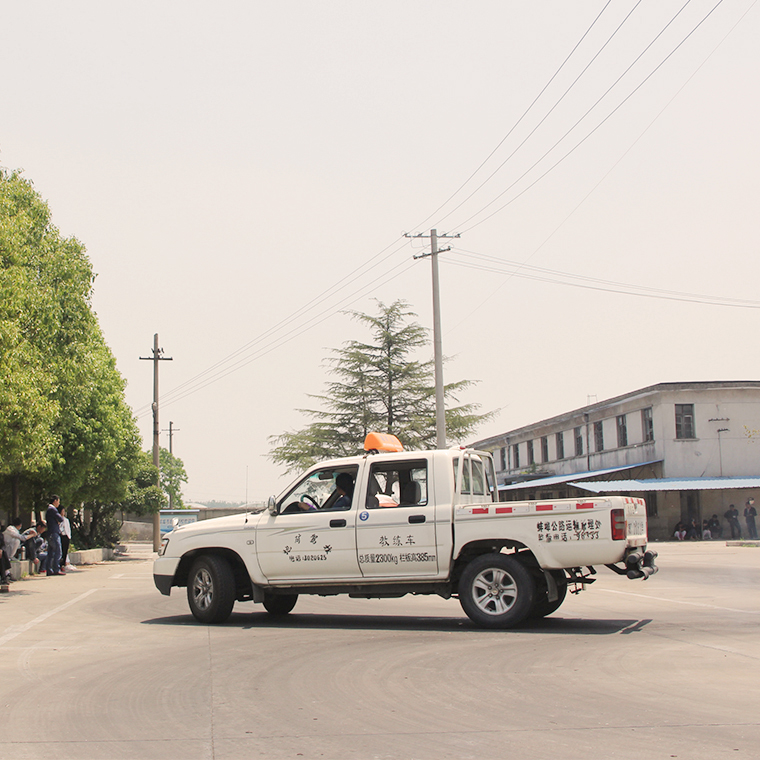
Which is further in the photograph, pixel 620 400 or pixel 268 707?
pixel 620 400

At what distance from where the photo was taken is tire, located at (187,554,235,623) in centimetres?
1211

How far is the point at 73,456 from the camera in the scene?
28.2 metres

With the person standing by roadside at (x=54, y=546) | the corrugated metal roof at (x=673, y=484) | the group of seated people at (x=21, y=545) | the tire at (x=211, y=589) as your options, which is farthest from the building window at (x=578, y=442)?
the tire at (x=211, y=589)

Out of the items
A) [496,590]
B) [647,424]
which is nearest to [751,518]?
[647,424]

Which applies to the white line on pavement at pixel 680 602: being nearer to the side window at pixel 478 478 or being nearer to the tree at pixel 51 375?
the side window at pixel 478 478

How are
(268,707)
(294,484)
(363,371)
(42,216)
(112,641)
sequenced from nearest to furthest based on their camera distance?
(268,707) < (112,641) < (294,484) < (42,216) < (363,371)

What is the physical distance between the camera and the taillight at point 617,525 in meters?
10.7

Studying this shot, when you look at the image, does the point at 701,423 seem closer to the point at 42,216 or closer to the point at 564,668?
the point at 42,216

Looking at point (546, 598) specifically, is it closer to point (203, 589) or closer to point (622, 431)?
point (203, 589)

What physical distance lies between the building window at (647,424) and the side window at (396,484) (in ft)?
123

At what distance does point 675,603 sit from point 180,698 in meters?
9.68

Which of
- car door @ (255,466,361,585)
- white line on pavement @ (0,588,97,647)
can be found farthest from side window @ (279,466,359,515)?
white line on pavement @ (0,588,97,647)

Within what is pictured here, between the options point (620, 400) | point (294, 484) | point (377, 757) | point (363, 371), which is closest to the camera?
point (377, 757)

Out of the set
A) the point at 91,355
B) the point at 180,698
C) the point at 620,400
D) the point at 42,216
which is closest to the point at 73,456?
the point at 91,355
